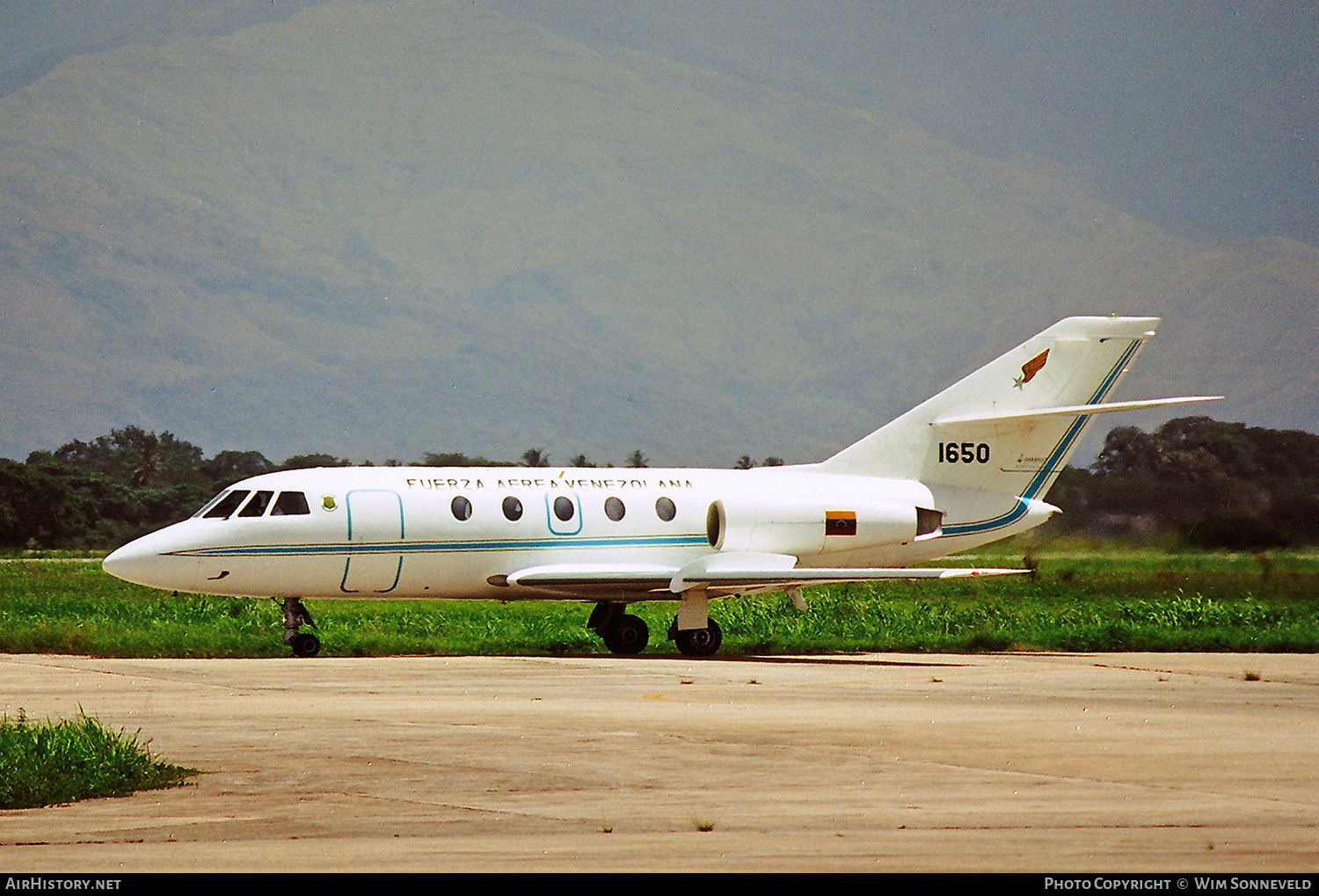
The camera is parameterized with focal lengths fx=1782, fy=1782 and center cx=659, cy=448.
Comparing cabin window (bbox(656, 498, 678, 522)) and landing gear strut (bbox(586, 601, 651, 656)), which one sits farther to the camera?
cabin window (bbox(656, 498, 678, 522))

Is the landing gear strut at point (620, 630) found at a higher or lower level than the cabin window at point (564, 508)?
lower

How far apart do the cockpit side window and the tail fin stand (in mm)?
8643

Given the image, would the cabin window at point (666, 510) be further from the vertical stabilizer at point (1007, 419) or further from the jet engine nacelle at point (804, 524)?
the vertical stabilizer at point (1007, 419)

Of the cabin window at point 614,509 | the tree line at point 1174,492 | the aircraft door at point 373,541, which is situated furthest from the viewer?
the tree line at point 1174,492

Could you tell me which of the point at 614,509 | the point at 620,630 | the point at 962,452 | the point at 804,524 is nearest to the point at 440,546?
the point at 614,509

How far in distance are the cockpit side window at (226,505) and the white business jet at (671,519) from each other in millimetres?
28

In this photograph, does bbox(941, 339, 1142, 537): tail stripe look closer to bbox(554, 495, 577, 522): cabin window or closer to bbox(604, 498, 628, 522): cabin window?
bbox(604, 498, 628, 522): cabin window

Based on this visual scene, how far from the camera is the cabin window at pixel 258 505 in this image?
75.3 ft

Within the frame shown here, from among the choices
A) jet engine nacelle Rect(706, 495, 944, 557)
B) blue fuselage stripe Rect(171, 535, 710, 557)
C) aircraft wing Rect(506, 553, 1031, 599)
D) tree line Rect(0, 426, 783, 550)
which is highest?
tree line Rect(0, 426, 783, 550)

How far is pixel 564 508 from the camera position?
81.4ft

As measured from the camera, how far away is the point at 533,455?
67.1 m

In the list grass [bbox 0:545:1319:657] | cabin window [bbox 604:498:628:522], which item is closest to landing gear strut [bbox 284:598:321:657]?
grass [bbox 0:545:1319:657]

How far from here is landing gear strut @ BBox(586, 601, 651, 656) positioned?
82.4ft

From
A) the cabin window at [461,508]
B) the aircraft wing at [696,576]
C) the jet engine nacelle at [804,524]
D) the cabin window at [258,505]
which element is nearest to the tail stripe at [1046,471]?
the jet engine nacelle at [804,524]
